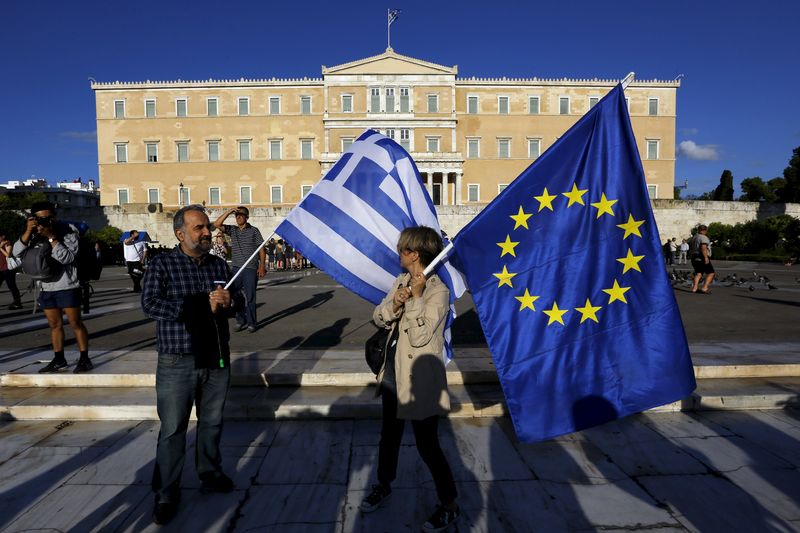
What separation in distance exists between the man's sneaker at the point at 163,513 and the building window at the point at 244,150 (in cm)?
5050

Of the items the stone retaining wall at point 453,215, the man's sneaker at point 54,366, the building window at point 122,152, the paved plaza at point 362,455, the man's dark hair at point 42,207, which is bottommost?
the paved plaza at point 362,455

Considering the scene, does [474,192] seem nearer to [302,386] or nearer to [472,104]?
[472,104]

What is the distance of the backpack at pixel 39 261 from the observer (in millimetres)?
4758

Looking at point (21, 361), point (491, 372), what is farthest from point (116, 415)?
point (491, 372)

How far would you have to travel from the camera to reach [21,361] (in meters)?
5.77

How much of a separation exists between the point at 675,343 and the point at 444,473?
1865 millimetres

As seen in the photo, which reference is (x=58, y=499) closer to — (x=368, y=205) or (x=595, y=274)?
(x=368, y=205)

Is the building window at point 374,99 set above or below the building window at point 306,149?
above

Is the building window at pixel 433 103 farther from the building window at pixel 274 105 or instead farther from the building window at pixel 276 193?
the building window at pixel 276 193

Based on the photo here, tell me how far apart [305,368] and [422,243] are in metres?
3.03

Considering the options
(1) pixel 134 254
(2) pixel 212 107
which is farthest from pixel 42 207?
(2) pixel 212 107

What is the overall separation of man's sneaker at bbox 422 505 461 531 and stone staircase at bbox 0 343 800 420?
1.70m

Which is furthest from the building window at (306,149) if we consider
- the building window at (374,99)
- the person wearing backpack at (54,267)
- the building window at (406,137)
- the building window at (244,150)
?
the person wearing backpack at (54,267)

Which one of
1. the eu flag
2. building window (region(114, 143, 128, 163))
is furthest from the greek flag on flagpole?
building window (region(114, 143, 128, 163))
